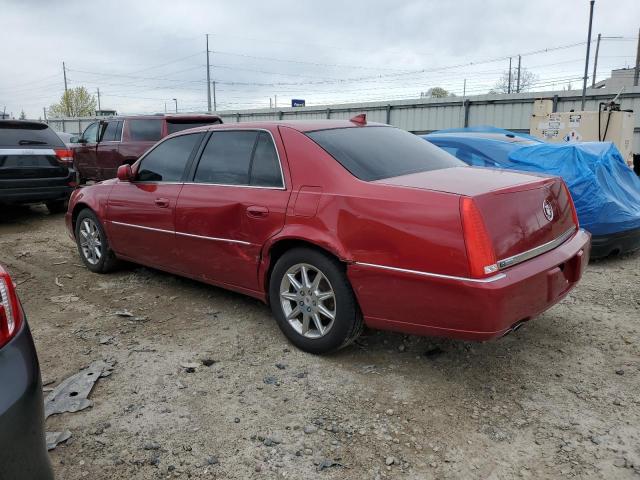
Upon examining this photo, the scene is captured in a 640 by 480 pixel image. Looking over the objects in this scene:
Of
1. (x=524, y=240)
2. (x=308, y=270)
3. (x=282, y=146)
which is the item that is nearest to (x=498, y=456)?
(x=524, y=240)

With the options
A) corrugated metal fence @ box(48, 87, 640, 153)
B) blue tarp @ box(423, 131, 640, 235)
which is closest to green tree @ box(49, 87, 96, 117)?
corrugated metal fence @ box(48, 87, 640, 153)

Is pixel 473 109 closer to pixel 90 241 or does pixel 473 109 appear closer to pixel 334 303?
pixel 90 241

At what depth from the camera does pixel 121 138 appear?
33.9 ft

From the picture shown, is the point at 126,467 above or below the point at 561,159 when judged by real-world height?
below

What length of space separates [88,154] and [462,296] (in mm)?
10542

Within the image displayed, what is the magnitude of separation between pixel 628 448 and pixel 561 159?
399 centimetres

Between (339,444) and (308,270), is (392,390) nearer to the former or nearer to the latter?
(339,444)

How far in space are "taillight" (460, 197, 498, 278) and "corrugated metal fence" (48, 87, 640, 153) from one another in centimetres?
1327

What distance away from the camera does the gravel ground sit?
2.44m

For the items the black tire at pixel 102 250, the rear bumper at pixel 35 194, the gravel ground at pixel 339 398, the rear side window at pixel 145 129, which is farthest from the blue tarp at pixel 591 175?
the rear bumper at pixel 35 194

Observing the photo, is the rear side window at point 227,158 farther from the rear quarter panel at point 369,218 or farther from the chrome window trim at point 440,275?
the chrome window trim at point 440,275

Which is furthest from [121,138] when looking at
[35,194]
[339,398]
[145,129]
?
[339,398]

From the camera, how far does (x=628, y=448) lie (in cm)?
249

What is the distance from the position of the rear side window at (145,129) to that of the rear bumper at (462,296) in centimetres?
784
